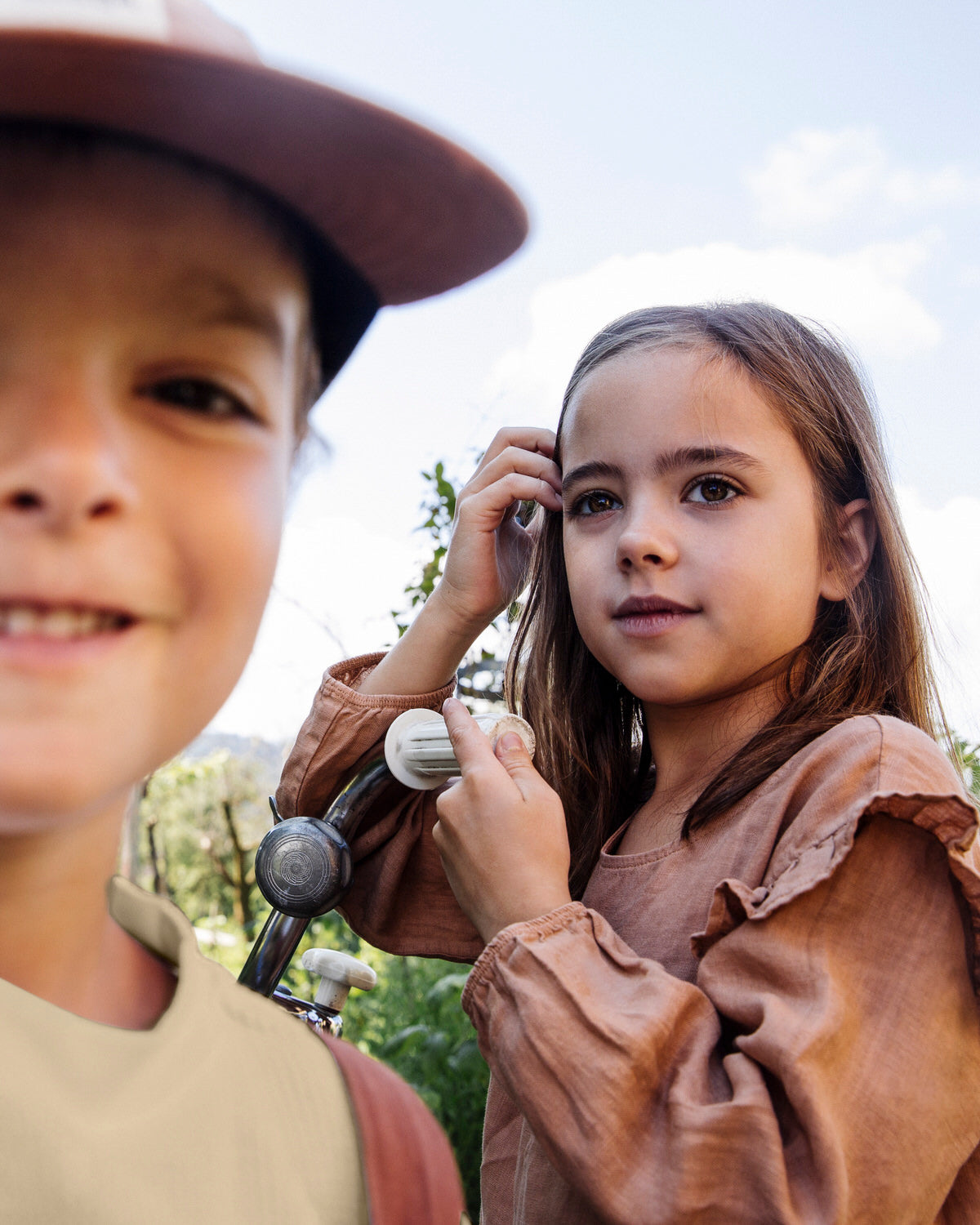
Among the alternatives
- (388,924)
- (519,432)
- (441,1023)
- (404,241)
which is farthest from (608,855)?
(441,1023)

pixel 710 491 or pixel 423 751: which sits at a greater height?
pixel 710 491

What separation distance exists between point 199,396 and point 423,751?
94cm

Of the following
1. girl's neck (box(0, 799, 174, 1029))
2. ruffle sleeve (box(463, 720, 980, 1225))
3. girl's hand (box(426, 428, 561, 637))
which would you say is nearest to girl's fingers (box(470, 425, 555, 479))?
girl's hand (box(426, 428, 561, 637))

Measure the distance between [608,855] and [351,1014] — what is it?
2.00 metres

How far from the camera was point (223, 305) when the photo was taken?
19.3 inches

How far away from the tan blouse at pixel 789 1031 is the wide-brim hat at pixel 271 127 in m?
0.76

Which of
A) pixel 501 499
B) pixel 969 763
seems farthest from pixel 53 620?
pixel 969 763

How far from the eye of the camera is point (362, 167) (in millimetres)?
484

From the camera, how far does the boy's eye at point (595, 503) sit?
1486mm

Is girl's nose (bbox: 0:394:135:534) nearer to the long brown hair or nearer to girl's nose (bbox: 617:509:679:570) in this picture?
girl's nose (bbox: 617:509:679:570)

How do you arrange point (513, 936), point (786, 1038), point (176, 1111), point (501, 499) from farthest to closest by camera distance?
1. point (501, 499)
2. point (513, 936)
3. point (786, 1038)
4. point (176, 1111)

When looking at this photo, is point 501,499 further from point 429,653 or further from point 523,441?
point 429,653

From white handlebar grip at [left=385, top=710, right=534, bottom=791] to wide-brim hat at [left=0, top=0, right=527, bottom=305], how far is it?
2.92 ft

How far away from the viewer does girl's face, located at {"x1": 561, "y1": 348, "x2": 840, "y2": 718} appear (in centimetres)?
134
